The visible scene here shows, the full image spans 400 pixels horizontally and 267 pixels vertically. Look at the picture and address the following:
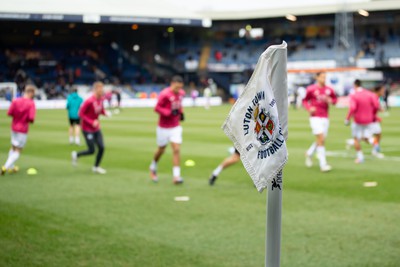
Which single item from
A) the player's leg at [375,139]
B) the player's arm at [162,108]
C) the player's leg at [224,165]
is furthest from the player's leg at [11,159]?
the player's leg at [375,139]

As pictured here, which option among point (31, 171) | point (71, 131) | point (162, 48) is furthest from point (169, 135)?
point (162, 48)

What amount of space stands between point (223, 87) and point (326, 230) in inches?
2490

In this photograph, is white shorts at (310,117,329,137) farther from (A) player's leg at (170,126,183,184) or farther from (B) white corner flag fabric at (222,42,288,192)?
(B) white corner flag fabric at (222,42,288,192)

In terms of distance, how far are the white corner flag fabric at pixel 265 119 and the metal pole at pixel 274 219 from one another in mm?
34

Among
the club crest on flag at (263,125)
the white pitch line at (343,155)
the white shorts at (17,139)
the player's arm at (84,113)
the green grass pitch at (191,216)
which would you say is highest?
the club crest on flag at (263,125)

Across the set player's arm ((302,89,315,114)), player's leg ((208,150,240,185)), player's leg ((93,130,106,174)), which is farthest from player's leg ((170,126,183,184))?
player's arm ((302,89,315,114))

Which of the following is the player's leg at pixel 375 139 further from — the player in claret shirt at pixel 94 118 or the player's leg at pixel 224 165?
the player in claret shirt at pixel 94 118

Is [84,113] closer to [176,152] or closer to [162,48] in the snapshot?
[176,152]

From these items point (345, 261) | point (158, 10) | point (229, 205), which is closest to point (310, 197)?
point (229, 205)

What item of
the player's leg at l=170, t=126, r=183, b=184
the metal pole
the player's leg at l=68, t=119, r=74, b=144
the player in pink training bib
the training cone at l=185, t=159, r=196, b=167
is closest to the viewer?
the metal pole

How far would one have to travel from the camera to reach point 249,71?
2702 inches

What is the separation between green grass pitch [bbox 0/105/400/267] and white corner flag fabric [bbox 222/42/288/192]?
3424 mm

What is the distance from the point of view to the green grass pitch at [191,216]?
795cm

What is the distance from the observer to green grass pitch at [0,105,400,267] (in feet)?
26.1
